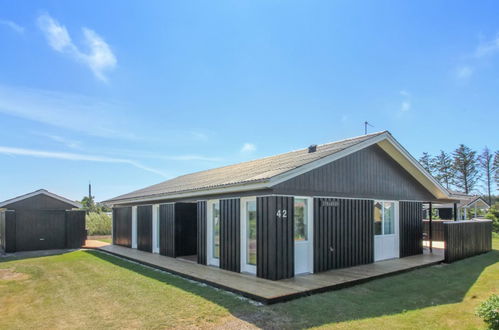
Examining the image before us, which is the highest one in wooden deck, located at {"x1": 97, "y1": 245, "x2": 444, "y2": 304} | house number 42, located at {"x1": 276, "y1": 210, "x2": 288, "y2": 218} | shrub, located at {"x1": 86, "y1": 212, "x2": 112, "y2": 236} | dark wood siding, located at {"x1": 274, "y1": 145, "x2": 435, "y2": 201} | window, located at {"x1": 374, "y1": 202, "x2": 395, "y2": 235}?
dark wood siding, located at {"x1": 274, "y1": 145, "x2": 435, "y2": 201}

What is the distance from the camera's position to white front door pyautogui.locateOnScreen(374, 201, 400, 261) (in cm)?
1037

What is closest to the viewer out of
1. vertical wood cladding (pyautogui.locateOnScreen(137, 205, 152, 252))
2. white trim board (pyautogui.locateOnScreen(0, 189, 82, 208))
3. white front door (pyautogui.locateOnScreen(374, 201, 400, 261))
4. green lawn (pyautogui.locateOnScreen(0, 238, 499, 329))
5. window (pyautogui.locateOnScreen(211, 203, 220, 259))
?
green lawn (pyautogui.locateOnScreen(0, 238, 499, 329))

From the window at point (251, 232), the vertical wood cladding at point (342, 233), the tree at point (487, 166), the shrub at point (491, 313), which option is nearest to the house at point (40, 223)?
the window at point (251, 232)

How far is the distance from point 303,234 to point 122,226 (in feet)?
34.2

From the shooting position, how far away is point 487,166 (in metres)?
42.3

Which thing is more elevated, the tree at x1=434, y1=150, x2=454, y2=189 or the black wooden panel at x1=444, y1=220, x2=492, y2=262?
the tree at x1=434, y1=150, x2=454, y2=189

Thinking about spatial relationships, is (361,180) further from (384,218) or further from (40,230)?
(40,230)

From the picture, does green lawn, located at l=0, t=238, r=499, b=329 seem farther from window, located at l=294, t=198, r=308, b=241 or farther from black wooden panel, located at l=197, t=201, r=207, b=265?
window, located at l=294, t=198, r=308, b=241

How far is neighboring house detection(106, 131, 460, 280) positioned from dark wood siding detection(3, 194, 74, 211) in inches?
225

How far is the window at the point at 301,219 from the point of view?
8.16m

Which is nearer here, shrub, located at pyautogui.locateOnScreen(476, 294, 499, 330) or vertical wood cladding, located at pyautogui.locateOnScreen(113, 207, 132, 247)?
shrub, located at pyautogui.locateOnScreen(476, 294, 499, 330)

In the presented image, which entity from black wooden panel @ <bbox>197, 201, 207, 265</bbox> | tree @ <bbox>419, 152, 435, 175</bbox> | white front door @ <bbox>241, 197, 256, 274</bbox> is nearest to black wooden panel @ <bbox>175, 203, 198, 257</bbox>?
black wooden panel @ <bbox>197, 201, 207, 265</bbox>

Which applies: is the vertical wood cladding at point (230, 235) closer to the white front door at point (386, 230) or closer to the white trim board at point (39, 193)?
the white front door at point (386, 230)

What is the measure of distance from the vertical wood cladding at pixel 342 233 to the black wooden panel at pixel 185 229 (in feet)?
15.9
